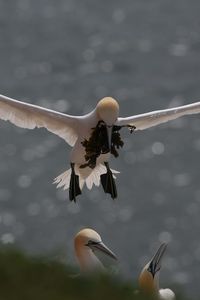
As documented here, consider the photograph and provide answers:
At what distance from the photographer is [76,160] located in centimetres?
1639

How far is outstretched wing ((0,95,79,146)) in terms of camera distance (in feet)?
54.1

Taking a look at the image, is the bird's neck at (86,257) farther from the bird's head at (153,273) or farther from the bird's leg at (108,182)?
the bird's leg at (108,182)

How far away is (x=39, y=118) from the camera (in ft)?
56.0

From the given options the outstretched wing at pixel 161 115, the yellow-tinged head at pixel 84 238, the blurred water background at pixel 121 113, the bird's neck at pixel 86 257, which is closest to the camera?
the bird's neck at pixel 86 257

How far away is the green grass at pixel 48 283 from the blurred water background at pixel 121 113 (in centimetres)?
2485

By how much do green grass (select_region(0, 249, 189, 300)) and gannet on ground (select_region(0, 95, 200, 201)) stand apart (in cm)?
469

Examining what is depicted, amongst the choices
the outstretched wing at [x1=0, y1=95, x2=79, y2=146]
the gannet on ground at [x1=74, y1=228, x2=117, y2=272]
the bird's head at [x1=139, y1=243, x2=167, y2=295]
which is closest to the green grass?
the gannet on ground at [x1=74, y1=228, x2=117, y2=272]

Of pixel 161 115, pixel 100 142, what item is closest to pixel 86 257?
pixel 100 142

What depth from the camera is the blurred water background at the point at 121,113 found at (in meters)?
39.9

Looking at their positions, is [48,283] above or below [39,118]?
below

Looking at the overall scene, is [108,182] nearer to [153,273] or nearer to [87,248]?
[87,248]

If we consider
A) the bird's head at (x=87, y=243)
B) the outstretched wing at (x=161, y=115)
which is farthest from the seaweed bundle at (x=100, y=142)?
the bird's head at (x=87, y=243)

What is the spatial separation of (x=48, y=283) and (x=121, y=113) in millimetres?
32780

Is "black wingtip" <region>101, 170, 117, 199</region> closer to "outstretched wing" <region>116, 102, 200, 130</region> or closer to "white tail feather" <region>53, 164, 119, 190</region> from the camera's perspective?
"white tail feather" <region>53, 164, 119, 190</region>
